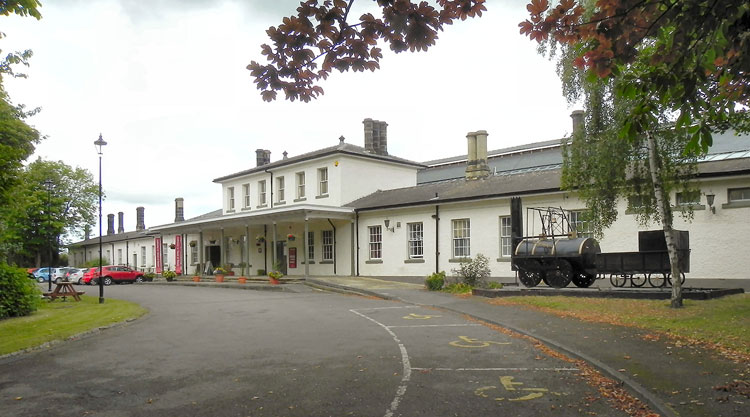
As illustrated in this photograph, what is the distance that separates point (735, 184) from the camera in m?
18.5

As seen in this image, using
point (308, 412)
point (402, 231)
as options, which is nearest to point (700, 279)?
point (402, 231)

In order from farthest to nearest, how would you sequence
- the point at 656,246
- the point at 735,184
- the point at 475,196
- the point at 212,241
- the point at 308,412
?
the point at 212,241 → the point at 475,196 → the point at 735,184 → the point at 656,246 → the point at 308,412

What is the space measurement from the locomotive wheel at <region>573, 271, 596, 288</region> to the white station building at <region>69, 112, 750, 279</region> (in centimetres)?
172

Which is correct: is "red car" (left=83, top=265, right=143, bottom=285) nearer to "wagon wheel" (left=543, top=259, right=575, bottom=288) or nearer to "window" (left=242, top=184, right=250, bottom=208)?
"window" (left=242, top=184, right=250, bottom=208)

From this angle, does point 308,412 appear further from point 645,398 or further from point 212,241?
point 212,241

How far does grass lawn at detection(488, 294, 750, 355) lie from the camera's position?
9.76 meters

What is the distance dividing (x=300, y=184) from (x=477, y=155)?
11.6 meters

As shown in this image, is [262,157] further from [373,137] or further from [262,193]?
[373,137]

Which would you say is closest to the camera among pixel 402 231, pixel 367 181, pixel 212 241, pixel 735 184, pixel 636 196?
pixel 636 196

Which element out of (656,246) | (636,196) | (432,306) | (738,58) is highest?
(738,58)

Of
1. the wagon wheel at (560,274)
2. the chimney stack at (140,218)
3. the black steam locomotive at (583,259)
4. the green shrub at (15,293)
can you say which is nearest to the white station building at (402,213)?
the black steam locomotive at (583,259)

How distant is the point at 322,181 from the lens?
34.5m

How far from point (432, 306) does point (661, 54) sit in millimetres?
11666

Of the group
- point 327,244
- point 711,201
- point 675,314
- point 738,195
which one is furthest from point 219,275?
point 675,314
